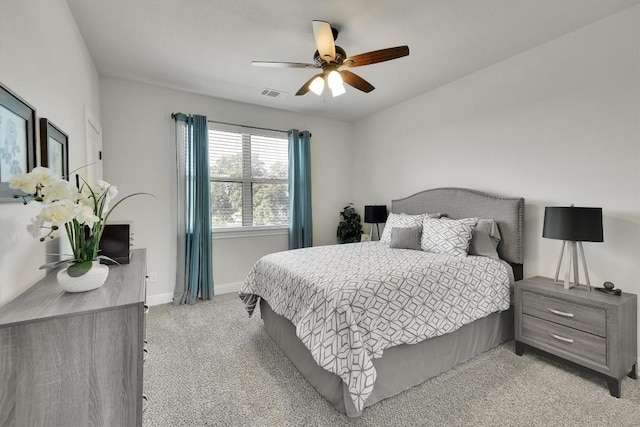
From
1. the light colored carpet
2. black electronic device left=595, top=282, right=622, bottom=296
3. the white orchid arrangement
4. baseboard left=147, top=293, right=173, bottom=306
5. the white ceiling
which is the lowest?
the light colored carpet

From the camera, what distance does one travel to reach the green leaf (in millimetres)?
1204

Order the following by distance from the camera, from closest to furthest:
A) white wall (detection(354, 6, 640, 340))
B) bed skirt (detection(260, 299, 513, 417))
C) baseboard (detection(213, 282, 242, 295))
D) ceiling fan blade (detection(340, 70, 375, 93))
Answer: bed skirt (detection(260, 299, 513, 417))
white wall (detection(354, 6, 640, 340))
ceiling fan blade (detection(340, 70, 375, 93))
baseboard (detection(213, 282, 242, 295))

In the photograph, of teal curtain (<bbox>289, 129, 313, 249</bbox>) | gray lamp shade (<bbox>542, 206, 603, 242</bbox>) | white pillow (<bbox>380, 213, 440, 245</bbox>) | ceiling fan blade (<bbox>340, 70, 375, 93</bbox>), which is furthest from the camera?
teal curtain (<bbox>289, 129, 313, 249</bbox>)

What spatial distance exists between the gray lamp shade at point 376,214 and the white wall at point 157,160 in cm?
143

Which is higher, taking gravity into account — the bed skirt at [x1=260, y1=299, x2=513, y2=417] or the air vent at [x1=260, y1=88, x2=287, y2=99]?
the air vent at [x1=260, y1=88, x2=287, y2=99]

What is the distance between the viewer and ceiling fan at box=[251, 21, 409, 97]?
204 centimetres

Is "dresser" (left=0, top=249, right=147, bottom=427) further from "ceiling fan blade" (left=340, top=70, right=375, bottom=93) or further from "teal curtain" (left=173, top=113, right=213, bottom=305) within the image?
"teal curtain" (left=173, top=113, right=213, bottom=305)

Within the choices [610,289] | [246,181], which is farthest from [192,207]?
[610,289]

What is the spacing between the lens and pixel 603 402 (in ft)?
6.14

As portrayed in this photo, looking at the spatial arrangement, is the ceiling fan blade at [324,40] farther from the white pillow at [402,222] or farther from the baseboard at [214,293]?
the baseboard at [214,293]

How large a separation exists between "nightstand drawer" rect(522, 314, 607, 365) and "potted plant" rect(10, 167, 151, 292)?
2.97 m

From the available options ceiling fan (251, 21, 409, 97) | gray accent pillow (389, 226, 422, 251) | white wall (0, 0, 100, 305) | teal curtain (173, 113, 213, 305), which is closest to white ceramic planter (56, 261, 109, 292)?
white wall (0, 0, 100, 305)

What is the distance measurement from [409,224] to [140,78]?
3.53 meters

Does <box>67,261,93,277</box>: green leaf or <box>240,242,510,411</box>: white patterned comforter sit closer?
<box>67,261,93,277</box>: green leaf
